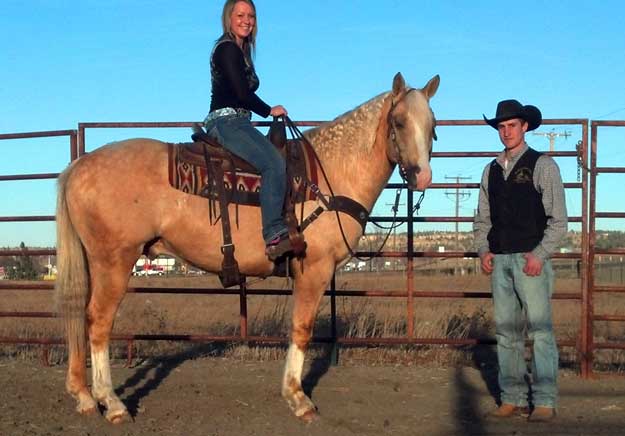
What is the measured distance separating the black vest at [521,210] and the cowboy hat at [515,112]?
0.80 feet

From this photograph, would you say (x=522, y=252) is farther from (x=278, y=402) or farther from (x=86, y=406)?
(x=86, y=406)

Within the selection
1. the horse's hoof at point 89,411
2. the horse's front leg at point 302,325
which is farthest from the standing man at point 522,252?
the horse's hoof at point 89,411

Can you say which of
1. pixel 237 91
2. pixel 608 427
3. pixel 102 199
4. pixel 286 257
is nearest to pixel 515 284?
pixel 608 427

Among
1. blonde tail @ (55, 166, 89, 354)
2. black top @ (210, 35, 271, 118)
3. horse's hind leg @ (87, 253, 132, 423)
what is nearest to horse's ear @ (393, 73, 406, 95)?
black top @ (210, 35, 271, 118)

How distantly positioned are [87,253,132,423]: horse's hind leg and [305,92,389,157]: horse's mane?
181 cm

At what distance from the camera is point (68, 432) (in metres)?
5.00

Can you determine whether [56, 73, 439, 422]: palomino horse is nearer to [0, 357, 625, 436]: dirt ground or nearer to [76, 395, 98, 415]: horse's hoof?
[76, 395, 98, 415]: horse's hoof

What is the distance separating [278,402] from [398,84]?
8.99ft

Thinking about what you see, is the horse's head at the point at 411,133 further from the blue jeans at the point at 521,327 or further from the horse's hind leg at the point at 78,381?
the horse's hind leg at the point at 78,381

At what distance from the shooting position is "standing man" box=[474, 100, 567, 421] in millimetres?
5211

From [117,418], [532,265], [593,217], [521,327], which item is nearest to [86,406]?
[117,418]

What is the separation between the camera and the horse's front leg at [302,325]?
17.8 ft

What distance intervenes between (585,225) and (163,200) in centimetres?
408

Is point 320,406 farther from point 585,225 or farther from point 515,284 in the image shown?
point 585,225
